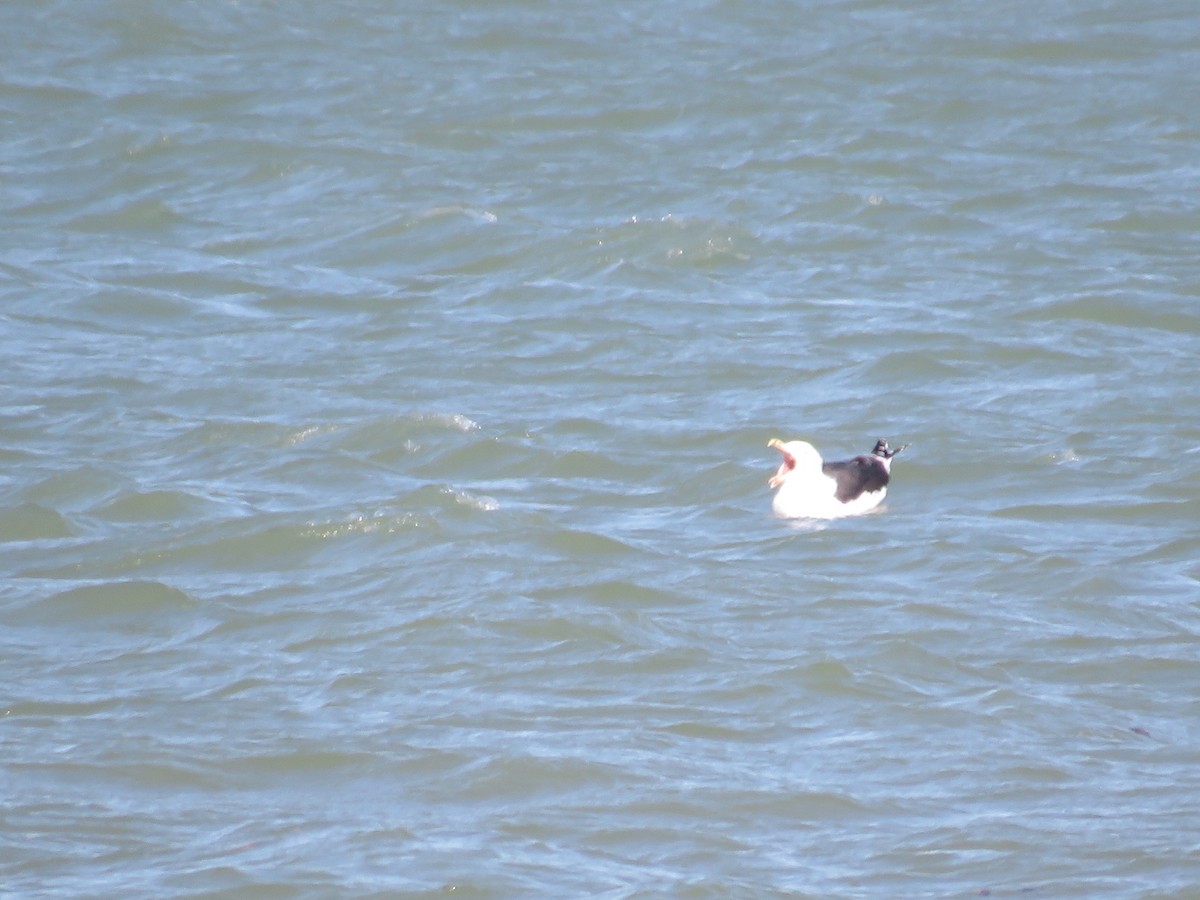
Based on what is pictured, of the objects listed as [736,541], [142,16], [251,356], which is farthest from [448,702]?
[142,16]

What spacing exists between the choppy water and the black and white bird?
0.23 metres

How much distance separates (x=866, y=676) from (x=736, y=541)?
2.03 meters

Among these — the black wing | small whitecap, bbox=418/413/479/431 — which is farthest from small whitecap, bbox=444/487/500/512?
the black wing

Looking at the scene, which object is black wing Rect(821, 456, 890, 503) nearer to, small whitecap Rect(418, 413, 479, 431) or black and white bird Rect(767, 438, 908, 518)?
black and white bird Rect(767, 438, 908, 518)

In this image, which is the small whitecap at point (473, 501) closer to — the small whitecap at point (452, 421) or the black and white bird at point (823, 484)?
the small whitecap at point (452, 421)

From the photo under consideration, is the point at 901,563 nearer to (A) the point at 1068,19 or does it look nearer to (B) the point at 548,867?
(B) the point at 548,867

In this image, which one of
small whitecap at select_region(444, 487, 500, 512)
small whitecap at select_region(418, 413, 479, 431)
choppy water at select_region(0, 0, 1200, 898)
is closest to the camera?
choppy water at select_region(0, 0, 1200, 898)

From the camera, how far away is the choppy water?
6.46m

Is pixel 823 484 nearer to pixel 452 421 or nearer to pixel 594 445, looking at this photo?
pixel 594 445

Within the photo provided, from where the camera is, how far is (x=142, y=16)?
65.0 feet

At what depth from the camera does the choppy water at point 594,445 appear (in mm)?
6465

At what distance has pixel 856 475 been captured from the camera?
9883 mm

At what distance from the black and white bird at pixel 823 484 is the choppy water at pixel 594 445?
0.23 metres

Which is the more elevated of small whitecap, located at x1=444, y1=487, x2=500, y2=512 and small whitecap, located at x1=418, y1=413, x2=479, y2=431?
small whitecap, located at x1=418, y1=413, x2=479, y2=431
